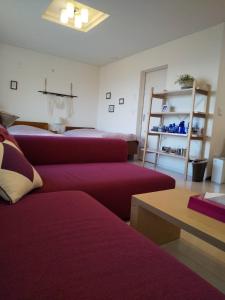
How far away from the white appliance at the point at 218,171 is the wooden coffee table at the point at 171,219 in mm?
2157

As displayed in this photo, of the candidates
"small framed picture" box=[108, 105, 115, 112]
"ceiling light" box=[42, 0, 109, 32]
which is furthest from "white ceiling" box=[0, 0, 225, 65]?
"small framed picture" box=[108, 105, 115, 112]

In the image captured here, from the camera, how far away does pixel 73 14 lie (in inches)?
137

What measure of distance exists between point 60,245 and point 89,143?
64.3 inches

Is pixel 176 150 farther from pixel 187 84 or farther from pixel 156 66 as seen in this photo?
pixel 156 66

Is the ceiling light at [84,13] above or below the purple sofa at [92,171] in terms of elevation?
above

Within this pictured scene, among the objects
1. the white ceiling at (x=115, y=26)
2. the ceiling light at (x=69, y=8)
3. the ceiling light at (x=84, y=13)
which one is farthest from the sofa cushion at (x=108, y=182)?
the ceiling light at (x=69, y=8)

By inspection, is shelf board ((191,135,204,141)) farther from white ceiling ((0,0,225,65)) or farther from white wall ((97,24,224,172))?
white ceiling ((0,0,225,65))

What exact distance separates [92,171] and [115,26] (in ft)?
9.50

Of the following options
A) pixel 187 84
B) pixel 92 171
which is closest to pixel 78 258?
pixel 92 171

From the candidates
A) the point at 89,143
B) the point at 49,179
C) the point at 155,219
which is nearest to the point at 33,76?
the point at 89,143

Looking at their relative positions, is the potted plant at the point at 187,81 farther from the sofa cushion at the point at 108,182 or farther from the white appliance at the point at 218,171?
the sofa cushion at the point at 108,182

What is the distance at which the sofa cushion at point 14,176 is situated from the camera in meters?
1.06

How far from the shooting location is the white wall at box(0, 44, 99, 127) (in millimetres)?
5059

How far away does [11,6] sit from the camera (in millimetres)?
3266
